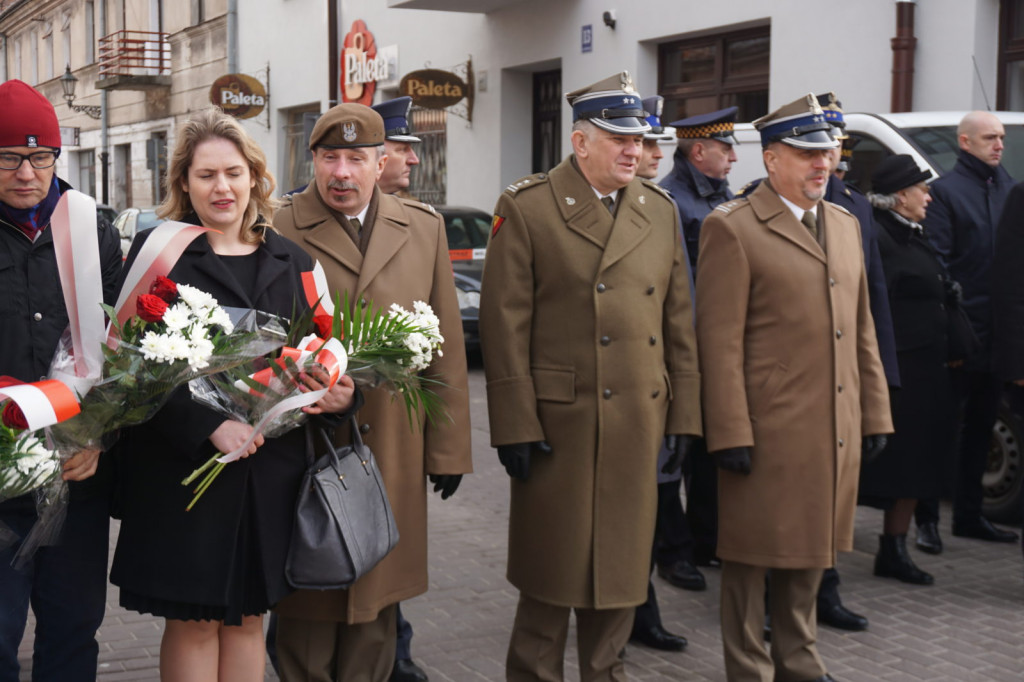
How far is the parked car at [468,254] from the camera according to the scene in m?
12.5

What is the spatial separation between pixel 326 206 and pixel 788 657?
7.68ft

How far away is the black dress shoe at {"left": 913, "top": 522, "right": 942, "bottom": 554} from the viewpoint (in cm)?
656

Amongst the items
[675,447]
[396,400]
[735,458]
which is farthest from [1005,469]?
[396,400]

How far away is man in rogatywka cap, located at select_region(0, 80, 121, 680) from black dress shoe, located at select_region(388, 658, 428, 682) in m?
1.30

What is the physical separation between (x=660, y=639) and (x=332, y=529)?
6.87ft

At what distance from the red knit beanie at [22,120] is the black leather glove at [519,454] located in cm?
175

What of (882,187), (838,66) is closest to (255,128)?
(838,66)

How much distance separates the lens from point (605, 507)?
422cm

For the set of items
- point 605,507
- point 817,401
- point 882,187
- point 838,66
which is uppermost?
point 838,66

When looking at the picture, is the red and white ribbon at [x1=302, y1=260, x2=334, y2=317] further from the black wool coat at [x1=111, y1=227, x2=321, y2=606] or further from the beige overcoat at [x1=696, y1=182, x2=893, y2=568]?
the beige overcoat at [x1=696, y1=182, x2=893, y2=568]

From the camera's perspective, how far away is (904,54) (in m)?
11.7

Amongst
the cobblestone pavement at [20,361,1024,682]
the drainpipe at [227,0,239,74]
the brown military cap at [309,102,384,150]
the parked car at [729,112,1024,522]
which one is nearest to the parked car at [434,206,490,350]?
the parked car at [729,112,1024,522]

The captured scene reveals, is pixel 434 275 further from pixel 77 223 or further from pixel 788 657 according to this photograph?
pixel 788 657

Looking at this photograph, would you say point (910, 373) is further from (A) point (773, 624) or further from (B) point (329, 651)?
(B) point (329, 651)
